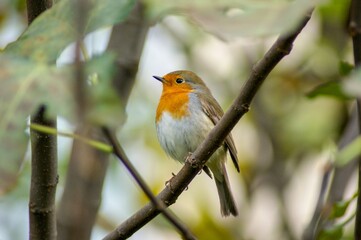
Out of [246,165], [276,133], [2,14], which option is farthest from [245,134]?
[2,14]

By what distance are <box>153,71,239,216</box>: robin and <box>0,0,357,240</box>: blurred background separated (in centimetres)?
27

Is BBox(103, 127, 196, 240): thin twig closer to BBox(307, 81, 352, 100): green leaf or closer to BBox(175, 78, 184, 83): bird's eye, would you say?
BBox(307, 81, 352, 100): green leaf

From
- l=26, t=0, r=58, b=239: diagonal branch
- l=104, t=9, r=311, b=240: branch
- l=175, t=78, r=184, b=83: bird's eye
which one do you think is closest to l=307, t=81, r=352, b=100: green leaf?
l=104, t=9, r=311, b=240: branch

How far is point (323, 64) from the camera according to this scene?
5562mm

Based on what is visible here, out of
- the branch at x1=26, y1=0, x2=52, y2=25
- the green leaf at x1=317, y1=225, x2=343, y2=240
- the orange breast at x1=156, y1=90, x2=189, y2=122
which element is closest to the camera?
the branch at x1=26, y1=0, x2=52, y2=25

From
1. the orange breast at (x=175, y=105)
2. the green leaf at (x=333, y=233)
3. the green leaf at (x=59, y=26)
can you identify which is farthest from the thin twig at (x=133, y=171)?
the orange breast at (x=175, y=105)

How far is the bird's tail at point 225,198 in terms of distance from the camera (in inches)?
192

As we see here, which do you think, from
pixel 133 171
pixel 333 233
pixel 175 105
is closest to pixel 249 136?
pixel 175 105

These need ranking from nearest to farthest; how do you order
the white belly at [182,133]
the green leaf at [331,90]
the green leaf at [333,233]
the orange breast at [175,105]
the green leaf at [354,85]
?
the green leaf at [354,85] < the green leaf at [331,90] < the green leaf at [333,233] < the white belly at [182,133] < the orange breast at [175,105]

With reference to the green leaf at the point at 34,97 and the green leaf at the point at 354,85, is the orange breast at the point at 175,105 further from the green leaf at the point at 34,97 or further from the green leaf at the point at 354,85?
the green leaf at the point at 354,85

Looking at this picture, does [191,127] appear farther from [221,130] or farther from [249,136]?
[221,130]

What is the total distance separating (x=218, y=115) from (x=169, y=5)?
12.2 feet

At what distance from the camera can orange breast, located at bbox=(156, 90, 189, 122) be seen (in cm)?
479

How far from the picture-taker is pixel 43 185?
2.27m
